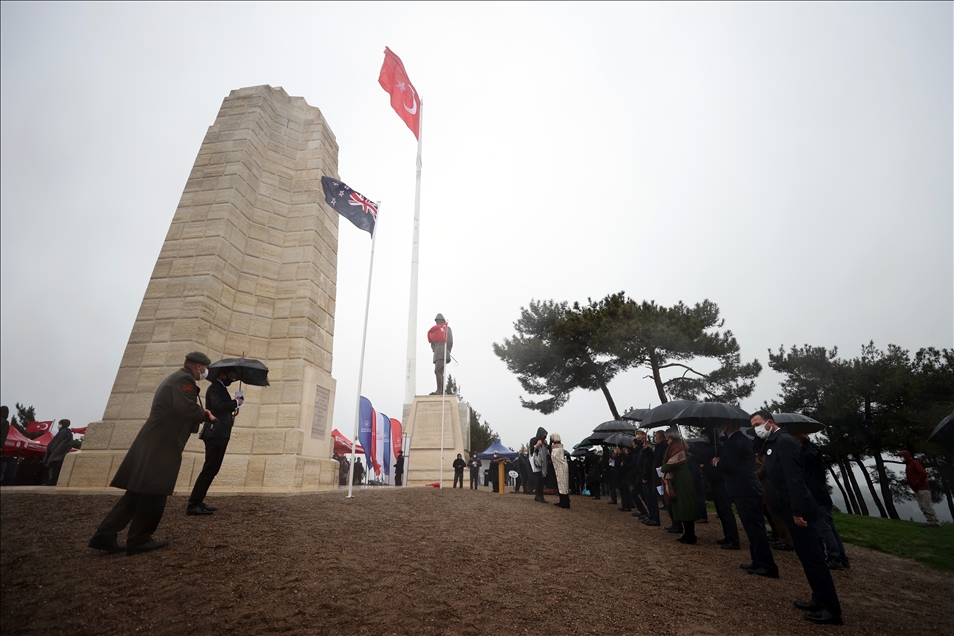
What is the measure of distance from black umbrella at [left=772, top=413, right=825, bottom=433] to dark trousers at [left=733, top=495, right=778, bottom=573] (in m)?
1.49

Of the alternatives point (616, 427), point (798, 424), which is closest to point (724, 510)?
point (798, 424)

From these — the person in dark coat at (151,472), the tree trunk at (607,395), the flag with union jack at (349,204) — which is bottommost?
the person in dark coat at (151,472)

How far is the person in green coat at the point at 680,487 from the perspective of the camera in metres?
7.01

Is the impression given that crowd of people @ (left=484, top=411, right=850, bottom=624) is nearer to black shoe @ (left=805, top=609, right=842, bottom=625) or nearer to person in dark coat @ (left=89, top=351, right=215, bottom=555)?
black shoe @ (left=805, top=609, right=842, bottom=625)

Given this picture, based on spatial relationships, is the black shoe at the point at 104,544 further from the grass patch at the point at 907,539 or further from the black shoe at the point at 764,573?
the grass patch at the point at 907,539

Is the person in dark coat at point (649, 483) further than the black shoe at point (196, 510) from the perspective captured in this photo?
Yes

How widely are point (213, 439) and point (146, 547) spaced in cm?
166

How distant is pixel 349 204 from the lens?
980 centimetres

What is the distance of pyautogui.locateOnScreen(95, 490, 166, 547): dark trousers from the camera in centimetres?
375

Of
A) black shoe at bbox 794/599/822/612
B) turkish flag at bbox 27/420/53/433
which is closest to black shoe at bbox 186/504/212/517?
black shoe at bbox 794/599/822/612

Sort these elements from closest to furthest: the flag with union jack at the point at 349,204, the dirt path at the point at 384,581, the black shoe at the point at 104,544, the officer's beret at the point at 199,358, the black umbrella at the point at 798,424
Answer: the dirt path at the point at 384,581 < the black shoe at the point at 104,544 < the officer's beret at the point at 199,358 < the black umbrella at the point at 798,424 < the flag with union jack at the point at 349,204

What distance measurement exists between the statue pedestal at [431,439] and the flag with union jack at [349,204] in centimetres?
773

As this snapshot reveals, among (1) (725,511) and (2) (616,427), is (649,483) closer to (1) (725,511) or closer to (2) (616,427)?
(1) (725,511)

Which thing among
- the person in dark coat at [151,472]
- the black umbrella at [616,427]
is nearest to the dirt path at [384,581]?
the person in dark coat at [151,472]
